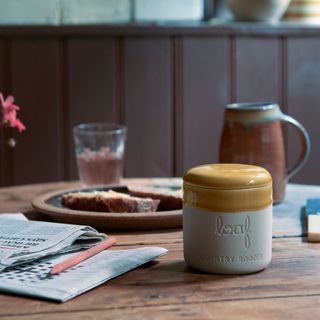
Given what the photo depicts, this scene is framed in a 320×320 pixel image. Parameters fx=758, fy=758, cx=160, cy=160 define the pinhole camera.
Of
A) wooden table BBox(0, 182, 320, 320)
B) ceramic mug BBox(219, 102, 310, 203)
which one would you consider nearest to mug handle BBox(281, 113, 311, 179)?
ceramic mug BBox(219, 102, 310, 203)

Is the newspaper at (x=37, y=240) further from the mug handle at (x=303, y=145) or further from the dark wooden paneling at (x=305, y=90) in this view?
the dark wooden paneling at (x=305, y=90)

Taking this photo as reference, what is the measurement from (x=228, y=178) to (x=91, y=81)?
60.7 inches

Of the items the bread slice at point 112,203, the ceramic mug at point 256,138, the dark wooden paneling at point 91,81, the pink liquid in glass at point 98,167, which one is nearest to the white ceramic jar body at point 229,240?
the bread slice at point 112,203

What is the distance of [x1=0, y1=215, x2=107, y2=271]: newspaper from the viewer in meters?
0.96

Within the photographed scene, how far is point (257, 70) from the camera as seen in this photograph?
2.49 meters

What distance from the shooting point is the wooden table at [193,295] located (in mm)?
817

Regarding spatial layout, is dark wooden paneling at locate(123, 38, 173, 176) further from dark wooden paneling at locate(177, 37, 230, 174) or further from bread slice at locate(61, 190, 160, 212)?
bread slice at locate(61, 190, 160, 212)

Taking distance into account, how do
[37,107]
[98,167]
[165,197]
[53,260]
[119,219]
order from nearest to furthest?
[53,260]
[119,219]
[165,197]
[98,167]
[37,107]

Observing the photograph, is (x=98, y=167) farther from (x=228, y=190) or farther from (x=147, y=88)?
(x=147, y=88)

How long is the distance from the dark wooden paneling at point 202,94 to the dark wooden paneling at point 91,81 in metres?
0.23

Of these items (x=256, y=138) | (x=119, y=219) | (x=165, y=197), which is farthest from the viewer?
(x=256, y=138)

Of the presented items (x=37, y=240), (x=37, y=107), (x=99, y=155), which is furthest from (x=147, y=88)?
(x=37, y=240)

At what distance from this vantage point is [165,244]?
1.14m

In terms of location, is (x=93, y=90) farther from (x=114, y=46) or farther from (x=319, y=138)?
(x=319, y=138)
